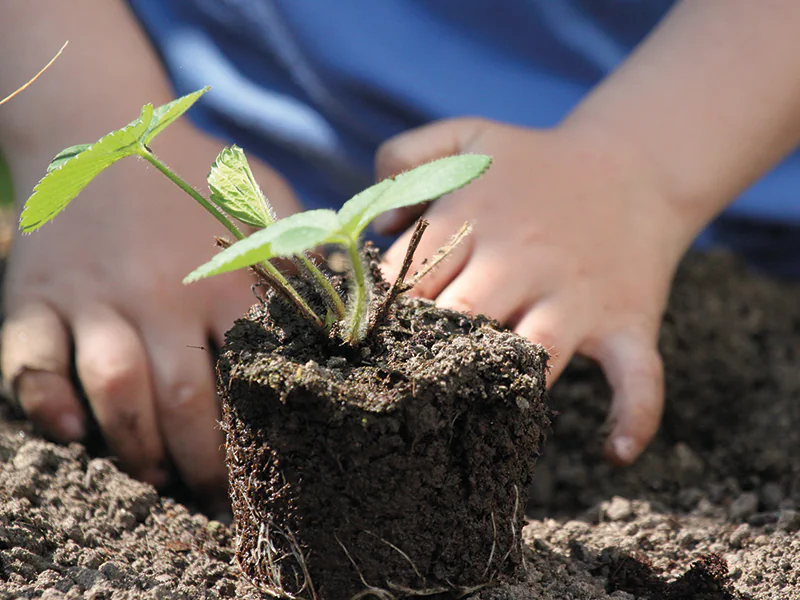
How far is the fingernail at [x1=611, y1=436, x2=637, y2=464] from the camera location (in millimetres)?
1222

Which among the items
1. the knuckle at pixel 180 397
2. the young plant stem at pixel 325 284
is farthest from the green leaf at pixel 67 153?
the knuckle at pixel 180 397

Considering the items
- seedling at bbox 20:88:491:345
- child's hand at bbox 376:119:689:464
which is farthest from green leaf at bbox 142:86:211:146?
child's hand at bbox 376:119:689:464

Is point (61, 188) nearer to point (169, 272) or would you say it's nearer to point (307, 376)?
point (307, 376)

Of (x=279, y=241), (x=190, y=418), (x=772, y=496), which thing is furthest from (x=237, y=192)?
(x=772, y=496)

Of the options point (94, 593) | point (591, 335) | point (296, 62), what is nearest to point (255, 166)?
point (296, 62)

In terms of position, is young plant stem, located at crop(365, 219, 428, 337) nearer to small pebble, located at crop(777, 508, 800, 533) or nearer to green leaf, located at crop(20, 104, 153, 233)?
green leaf, located at crop(20, 104, 153, 233)

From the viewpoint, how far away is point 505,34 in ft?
6.01

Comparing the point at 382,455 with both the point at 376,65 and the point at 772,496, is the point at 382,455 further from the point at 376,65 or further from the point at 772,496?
the point at 376,65

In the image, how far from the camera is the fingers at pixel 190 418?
126 cm

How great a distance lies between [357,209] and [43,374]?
847 mm

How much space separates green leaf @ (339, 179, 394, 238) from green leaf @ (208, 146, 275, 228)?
0.19 metres

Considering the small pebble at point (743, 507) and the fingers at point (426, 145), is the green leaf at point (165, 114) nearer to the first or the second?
the fingers at point (426, 145)

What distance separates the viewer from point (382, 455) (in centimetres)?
74

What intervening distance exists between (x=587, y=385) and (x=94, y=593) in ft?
3.23
